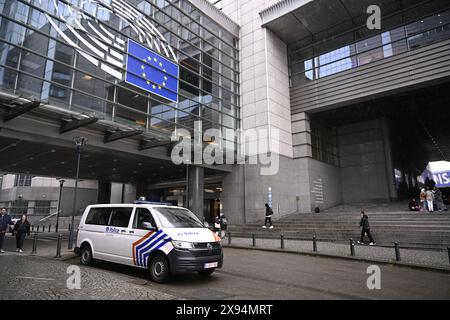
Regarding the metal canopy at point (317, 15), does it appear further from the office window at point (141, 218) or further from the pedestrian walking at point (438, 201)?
the office window at point (141, 218)

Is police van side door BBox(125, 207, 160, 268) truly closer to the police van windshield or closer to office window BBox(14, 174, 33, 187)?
the police van windshield

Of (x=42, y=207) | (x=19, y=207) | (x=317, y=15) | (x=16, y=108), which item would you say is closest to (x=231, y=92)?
(x=317, y=15)

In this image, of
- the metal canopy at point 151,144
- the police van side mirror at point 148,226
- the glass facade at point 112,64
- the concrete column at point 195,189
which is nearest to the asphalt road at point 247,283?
the police van side mirror at point 148,226

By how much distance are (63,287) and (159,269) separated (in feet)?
6.59

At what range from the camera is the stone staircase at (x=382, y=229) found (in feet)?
46.3

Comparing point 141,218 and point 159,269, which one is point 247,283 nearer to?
point 159,269

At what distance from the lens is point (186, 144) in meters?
21.4

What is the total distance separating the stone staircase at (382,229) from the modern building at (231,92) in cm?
500

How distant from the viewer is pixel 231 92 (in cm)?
2742

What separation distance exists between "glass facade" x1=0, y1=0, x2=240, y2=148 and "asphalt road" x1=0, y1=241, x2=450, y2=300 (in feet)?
30.1

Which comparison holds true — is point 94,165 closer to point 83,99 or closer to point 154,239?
point 83,99

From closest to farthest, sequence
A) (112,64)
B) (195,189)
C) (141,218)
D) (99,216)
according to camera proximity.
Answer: (141,218)
(99,216)
(112,64)
(195,189)

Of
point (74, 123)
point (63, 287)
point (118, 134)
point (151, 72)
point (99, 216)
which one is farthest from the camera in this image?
point (151, 72)
